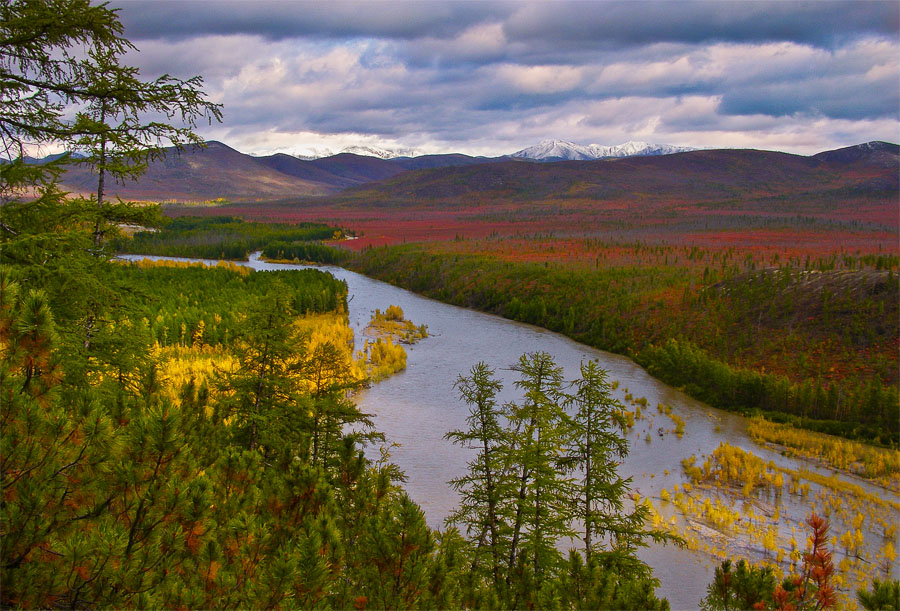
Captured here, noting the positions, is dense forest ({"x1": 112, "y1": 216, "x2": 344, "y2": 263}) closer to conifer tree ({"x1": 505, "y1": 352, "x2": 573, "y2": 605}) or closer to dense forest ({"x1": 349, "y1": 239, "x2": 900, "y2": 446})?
dense forest ({"x1": 349, "y1": 239, "x2": 900, "y2": 446})

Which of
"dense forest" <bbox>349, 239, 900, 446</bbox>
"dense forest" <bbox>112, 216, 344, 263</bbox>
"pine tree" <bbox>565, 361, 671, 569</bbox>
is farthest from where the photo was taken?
"dense forest" <bbox>112, 216, 344, 263</bbox>

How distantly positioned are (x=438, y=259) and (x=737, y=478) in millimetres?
48775

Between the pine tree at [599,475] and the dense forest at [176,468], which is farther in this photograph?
the pine tree at [599,475]

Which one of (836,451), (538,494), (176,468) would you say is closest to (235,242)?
(836,451)

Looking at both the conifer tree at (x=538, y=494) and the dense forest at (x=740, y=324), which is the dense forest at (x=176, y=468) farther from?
the dense forest at (x=740, y=324)

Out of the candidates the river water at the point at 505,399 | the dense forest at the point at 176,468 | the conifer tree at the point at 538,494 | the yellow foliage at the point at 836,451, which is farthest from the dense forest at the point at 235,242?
the conifer tree at the point at 538,494

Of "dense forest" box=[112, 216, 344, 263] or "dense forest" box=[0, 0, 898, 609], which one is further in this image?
"dense forest" box=[112, 216, 344, 263]

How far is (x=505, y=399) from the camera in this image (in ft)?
86.1

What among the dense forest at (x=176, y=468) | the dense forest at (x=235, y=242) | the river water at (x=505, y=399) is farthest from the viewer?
the dense forest at (x=235, y=242)

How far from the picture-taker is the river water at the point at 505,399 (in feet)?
51.8

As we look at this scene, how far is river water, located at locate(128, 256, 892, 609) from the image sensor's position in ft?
51.8

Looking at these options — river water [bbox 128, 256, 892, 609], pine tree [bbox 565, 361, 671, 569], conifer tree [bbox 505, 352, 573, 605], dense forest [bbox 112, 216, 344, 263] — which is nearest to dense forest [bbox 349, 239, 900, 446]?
river water [bbox 128, 256, 892, 609]

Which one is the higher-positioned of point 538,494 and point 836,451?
point 538,494

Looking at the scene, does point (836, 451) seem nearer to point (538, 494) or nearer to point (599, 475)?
point (599, 475)
